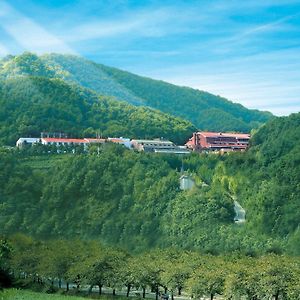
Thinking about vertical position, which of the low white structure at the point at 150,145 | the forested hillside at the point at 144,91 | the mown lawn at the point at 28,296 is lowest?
the mown lawn at the point at 28,296

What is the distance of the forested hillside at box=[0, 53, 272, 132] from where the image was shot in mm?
124062

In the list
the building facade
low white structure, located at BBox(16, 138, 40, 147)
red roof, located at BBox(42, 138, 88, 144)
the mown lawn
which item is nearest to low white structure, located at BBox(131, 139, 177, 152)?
the building facade

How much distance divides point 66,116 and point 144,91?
251 ft

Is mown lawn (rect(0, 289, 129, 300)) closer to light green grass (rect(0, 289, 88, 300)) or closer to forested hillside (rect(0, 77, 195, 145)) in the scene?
light green grass (rect(0, 289, 88, 300))

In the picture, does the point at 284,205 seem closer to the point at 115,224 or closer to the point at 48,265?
the point at 115,224

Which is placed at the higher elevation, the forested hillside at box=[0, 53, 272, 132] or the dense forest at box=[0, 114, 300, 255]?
the forested hillside at box=[0, 53, 272, 132]

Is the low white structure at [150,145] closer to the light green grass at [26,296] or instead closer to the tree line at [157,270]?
the tree line at [157,270]

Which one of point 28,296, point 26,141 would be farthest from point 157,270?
Result: point 26,141

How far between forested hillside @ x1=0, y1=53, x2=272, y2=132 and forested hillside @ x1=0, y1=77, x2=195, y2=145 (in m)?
30.7

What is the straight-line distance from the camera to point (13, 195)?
51219 mm

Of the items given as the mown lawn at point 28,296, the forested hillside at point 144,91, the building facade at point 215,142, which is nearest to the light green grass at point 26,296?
the mown lawn at point 28,296

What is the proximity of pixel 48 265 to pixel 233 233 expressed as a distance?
1603 cm

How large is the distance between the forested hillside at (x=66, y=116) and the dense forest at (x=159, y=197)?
38.6 feet

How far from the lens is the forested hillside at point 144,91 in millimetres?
124062
